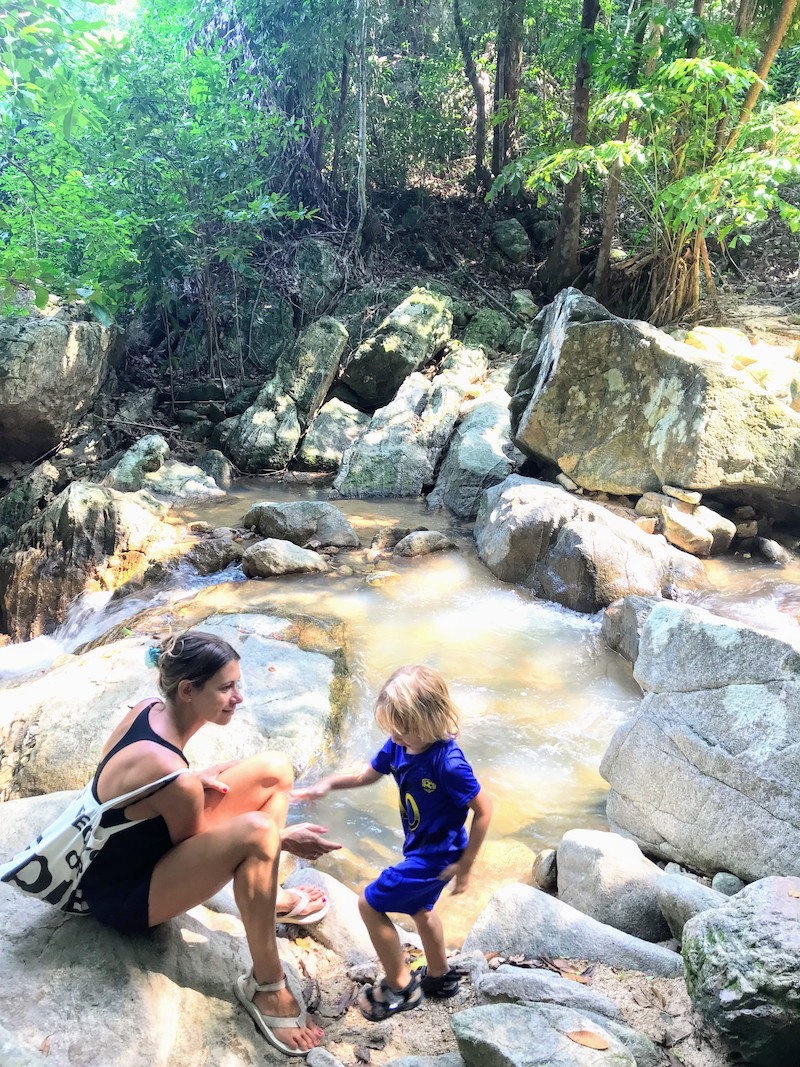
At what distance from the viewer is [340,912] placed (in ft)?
7.98

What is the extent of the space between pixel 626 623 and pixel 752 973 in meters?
3.19

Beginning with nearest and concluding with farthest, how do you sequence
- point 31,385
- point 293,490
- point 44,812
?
point 44,812
point 31,385
point 293,490

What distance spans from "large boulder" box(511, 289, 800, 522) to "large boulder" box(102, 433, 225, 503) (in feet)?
12.4

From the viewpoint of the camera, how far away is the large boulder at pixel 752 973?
4.73 ft

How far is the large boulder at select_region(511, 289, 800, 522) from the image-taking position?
5918mm

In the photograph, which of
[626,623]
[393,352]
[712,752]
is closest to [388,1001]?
[712,752]

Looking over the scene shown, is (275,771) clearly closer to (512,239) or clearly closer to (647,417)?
(647,417)

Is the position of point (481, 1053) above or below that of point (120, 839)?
below

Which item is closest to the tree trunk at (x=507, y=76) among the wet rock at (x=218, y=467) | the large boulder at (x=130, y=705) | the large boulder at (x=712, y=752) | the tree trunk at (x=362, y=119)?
the tree trunk at (x=362, y=119)

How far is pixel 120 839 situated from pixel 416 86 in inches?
555

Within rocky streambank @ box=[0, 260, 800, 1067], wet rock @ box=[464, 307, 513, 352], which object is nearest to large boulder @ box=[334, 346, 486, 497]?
rocky streambank @ box=[0, 260, 800, 1067]

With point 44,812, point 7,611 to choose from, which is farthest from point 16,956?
point 7,611

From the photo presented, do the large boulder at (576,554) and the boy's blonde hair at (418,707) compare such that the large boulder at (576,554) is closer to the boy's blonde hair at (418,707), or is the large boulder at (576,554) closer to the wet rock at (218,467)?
the boy's blonde hair at (418,707)

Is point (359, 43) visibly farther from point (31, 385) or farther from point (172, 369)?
point (31, 385)
